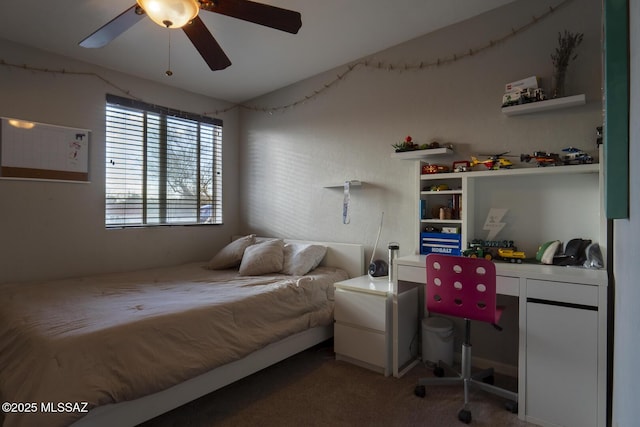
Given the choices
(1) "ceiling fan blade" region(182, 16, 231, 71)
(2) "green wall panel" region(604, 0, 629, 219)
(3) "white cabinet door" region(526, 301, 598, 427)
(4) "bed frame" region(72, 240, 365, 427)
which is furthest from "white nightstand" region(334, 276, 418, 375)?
(1) "ceiling fan blade" region(182, 16, 231, 71)

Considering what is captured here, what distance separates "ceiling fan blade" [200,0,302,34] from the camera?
170 centimetres

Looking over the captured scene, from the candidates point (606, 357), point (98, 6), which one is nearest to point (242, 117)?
point (98, 6)


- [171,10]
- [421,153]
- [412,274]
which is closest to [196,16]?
[171,10]

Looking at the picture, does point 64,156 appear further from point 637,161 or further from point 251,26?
point 637,161

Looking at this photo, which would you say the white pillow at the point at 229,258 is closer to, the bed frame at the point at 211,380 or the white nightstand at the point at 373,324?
the bed frame at the point at 211,380

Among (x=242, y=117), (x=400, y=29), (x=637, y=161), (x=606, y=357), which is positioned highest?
(x=400, y=29)

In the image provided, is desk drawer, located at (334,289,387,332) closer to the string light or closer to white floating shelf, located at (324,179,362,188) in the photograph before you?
white floating shelf, located at (324,179,362,188)

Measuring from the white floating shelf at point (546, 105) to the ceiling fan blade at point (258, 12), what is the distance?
4.98 feet

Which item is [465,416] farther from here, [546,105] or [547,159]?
[546,105]

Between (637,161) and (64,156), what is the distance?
367 cm

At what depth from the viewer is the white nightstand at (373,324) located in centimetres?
245

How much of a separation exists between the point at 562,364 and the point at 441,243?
1.04 metres

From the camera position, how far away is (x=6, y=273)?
9.01 feet

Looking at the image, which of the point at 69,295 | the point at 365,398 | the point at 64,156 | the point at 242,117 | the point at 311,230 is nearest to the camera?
the point at 365,398
